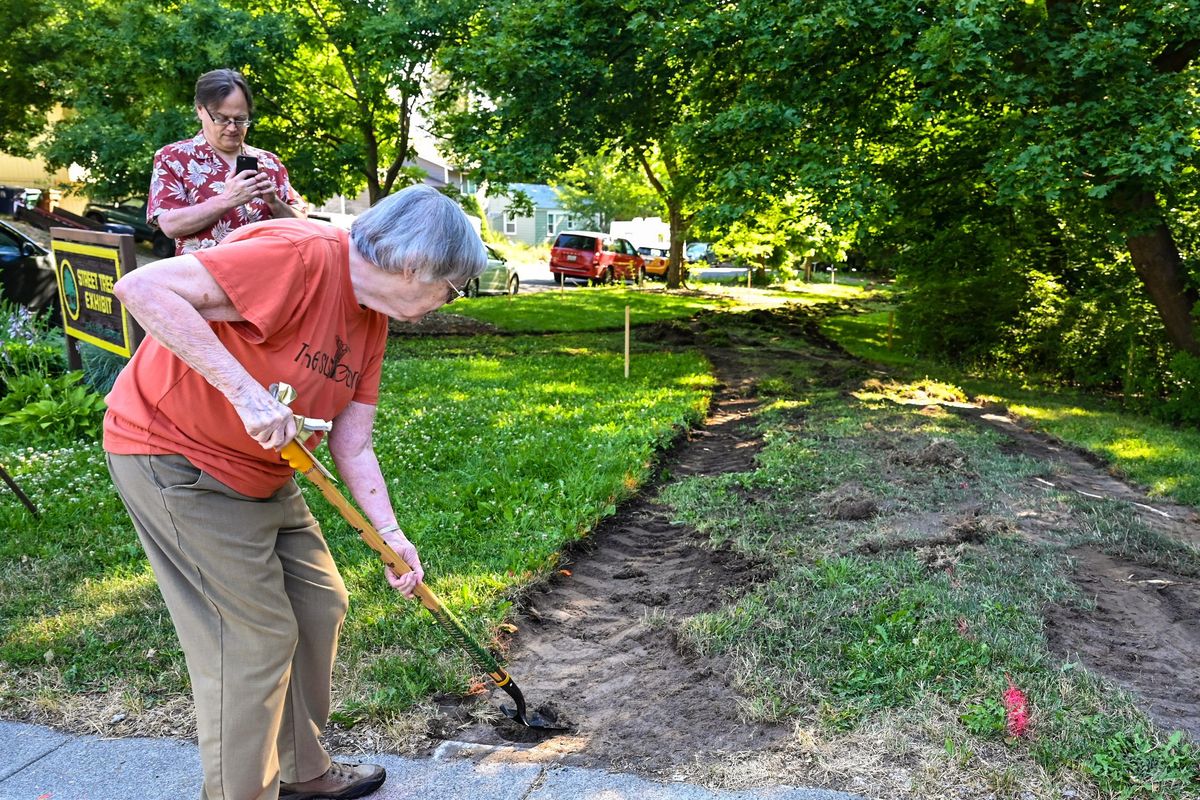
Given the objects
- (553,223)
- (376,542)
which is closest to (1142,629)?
(376,542)

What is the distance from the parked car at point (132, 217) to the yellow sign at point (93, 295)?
11.8m

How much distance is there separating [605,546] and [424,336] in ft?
30.6

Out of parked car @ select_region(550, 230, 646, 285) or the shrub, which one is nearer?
the shrub

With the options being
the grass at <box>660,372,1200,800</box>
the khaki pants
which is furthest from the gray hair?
the grass at <box>660,372,1200,800</box>

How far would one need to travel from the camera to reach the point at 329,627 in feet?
8.56

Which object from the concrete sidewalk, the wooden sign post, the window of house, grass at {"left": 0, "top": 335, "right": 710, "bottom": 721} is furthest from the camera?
the window of house

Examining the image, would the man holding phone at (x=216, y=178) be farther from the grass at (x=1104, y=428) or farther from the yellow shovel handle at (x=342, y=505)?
the grass at (x=1104, y=428)

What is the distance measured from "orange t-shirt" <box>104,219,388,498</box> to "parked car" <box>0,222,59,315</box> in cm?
953

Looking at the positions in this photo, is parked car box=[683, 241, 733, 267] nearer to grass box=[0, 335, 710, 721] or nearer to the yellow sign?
grass box=[0, 335, 710, 721]

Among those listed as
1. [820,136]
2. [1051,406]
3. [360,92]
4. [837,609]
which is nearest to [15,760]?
[837,609]

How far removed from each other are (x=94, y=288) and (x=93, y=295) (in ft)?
0.21

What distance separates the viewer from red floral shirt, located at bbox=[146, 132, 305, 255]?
3873mm

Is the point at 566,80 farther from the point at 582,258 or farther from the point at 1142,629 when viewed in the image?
the point at 582,258

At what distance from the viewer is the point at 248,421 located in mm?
2080
